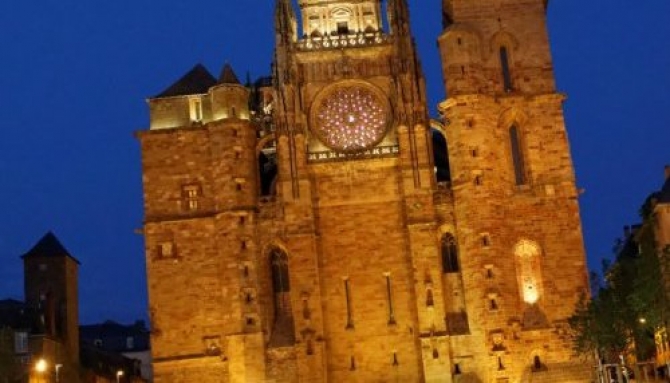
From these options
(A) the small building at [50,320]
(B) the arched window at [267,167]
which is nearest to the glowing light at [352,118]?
(B) the arched window at [267,167]

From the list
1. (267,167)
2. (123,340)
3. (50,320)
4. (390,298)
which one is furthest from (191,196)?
(123,340)

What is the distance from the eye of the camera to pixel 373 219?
51594mm

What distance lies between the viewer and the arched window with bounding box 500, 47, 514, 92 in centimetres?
5256

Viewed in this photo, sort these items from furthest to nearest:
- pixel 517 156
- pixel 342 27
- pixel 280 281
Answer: pixel 342 27
pixel 517 156
pixel 280 281

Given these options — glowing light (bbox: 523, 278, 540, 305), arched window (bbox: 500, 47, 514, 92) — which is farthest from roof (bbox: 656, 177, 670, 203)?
arched window (bbox: 500, 47, 514, 92)

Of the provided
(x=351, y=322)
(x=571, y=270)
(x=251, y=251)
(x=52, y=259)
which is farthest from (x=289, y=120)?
(x=52, y=259)

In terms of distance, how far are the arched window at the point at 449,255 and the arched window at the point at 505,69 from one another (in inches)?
304

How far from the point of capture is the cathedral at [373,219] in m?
49.3

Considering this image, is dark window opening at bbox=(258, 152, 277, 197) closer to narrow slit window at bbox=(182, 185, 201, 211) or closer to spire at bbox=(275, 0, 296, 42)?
narrow slit window at bbox=(182, 185, 201, 211)

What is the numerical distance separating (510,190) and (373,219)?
21.2ft

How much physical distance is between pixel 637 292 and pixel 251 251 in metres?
18.5

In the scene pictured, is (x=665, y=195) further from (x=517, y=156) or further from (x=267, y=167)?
(x=267, y=167)

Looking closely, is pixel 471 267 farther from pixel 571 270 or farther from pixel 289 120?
pixel 289 120

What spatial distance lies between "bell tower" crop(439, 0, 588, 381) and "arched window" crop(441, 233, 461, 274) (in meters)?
0.94
